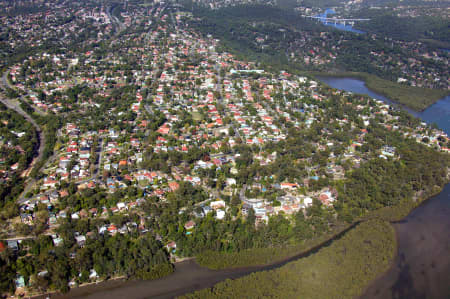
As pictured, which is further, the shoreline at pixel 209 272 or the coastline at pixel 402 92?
the coastline at pixel 402 92

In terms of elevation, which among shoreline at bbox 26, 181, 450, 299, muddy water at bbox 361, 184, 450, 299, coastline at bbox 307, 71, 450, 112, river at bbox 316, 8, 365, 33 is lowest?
muddy water at bbox 361, 184, 450, 299

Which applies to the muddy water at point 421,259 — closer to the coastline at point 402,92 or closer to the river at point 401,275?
the river at point 401,275

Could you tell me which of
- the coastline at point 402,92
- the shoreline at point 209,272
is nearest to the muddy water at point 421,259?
the shoreline at point 209,272

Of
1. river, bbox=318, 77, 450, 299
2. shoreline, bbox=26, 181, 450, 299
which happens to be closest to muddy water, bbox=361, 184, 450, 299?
river, bbox=318, 77, 450, 299

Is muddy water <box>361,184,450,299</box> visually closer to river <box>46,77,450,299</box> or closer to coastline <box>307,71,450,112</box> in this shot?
river <box>46,77,450,299</box>

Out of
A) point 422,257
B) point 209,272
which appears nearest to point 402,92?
point 422,257

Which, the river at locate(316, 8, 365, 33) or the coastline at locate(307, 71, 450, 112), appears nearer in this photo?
the coastline at locate(307, 71, 450, 112)

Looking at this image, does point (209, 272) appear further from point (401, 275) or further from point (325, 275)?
point (401, 275)

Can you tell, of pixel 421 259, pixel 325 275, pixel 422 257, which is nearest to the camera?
pixel 325 275
